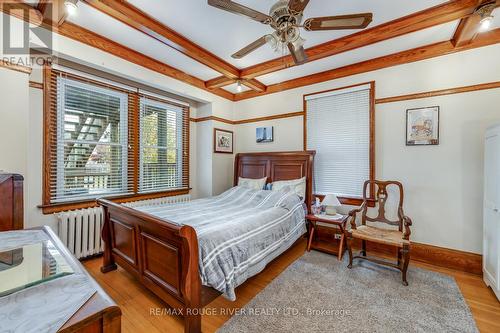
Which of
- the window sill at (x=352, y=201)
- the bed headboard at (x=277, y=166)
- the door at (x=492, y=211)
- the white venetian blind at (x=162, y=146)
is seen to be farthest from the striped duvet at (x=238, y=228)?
the door at (x=492, y=211)

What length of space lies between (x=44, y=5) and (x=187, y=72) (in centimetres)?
183

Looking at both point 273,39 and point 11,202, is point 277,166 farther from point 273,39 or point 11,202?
point 11,202

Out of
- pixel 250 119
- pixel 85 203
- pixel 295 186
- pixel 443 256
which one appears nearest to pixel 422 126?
pixel 443 256

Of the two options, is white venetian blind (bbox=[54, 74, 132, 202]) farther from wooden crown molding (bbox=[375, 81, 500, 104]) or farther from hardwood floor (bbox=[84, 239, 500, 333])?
wooden crown molding (bbox=[375, 81, 500, 104])

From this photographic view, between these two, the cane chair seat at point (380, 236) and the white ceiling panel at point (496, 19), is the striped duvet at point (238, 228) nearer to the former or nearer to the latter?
the cane chair seat at point (380, 236)

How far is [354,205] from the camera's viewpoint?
332 cm

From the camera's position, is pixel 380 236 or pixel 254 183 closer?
pixel 380 236

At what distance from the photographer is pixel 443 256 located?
2.71m

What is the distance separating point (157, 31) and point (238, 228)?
2.26 m

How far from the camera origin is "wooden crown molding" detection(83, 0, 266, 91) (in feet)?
6.86

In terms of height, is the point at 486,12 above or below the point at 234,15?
below

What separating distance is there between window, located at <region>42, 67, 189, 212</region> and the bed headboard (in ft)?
3.84

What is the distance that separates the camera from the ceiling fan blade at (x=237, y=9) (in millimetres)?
1603

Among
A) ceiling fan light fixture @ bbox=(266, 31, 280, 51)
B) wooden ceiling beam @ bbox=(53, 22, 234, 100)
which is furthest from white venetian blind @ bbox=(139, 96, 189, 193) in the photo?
ceiling fan light fixture @ bbox=(266, 31, 280, 51)
